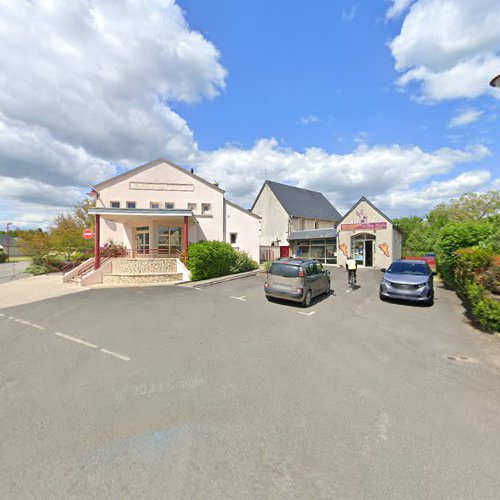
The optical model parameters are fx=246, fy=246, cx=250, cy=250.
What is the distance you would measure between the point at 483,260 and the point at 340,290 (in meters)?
5.63

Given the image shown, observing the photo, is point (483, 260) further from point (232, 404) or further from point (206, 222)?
point (206, 222)

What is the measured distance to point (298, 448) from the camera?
2668mm

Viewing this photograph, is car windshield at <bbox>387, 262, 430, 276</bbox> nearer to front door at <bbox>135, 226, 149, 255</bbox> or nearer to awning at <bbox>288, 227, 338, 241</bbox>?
awning at <bbox>288, 227, 338, 241</bbox>

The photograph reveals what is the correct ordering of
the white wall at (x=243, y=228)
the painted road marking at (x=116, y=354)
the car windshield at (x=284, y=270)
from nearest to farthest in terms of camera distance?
the painted road marking at (x=116, y=354), the car windshield at (x=284, y=270), the white wall at (x=243, y=228)


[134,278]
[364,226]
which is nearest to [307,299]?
[134,278]

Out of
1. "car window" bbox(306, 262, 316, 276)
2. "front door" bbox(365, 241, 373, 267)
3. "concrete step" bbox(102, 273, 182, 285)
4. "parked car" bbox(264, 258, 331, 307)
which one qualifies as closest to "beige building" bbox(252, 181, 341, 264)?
"front door" bbox(365, 241, 373, 267)

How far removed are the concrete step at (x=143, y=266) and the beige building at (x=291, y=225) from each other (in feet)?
45.3

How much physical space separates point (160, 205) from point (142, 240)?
10.3 feet

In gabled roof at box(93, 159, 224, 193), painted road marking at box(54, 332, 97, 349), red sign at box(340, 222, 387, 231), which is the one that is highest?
gabled roof at box(93, 159, 224, 193)

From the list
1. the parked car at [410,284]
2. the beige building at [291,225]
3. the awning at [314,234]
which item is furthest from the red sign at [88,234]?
the awning at [314,234]

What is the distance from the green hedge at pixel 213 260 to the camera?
48.1 feet

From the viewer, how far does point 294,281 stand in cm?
894

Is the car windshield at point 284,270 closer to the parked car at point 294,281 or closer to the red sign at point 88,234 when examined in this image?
the parked car at point 294,281

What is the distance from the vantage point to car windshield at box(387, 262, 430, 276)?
9969 millimetres
